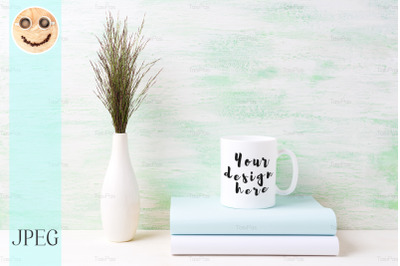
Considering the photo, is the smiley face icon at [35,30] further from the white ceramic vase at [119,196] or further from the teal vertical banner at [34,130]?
the white ceramic vase at [119,196]

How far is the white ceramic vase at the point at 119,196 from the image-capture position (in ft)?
2.88

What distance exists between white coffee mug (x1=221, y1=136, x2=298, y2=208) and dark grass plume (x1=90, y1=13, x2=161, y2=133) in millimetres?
225

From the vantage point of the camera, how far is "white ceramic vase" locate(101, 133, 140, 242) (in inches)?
34.5

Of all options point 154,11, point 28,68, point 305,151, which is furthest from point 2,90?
point 305,151

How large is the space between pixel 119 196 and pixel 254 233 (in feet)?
0.93

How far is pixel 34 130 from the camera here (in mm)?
976

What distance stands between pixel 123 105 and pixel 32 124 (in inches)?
9.9

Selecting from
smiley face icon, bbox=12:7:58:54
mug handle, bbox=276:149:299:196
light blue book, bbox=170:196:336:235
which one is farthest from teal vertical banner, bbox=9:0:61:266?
mug handle, bbox=276:149:299:196

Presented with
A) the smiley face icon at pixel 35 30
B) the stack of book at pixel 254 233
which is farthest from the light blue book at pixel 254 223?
the smiley face icon at pixel 35 30

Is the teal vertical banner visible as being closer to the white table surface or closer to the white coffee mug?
the white table surface

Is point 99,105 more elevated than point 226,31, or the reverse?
point 226,31

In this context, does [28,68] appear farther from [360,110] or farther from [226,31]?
[360,110]

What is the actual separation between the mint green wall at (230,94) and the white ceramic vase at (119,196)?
9 cm

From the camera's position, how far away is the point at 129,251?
85 cm
